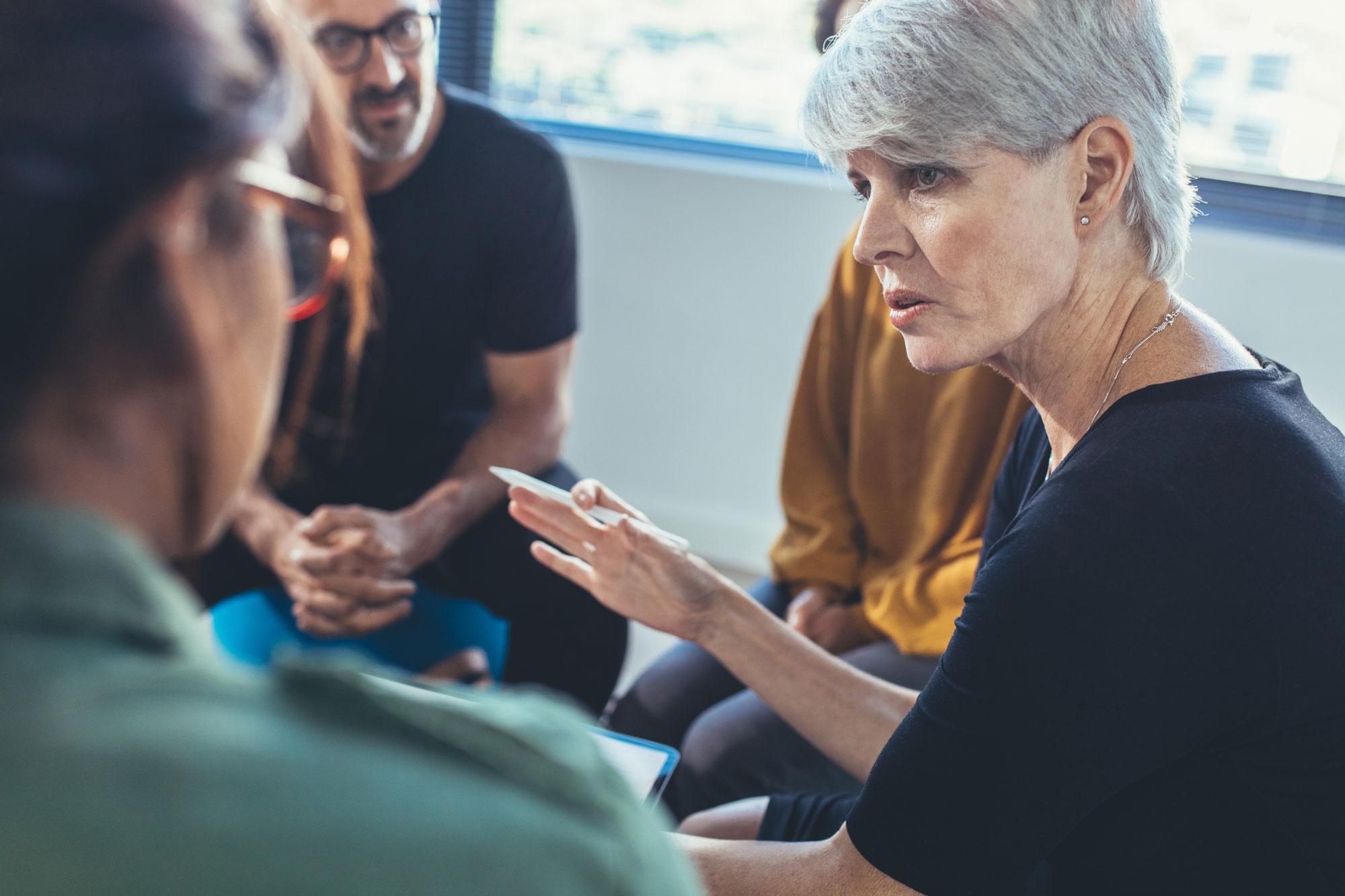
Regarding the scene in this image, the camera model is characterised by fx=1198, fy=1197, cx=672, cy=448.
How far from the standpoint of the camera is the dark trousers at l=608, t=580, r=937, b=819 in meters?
1.46

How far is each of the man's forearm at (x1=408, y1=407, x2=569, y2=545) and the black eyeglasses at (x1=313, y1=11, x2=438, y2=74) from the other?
0.59 m

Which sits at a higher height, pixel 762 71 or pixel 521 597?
pixel 762 71

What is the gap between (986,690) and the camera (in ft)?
2.79

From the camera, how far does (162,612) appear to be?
430 mm

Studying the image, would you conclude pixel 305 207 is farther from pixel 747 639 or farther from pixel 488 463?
pixel 488 463

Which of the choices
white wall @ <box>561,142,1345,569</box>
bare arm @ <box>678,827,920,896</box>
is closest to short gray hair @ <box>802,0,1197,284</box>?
bare arm @ <box>678,827,920,896</box>

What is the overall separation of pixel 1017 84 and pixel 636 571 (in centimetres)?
60

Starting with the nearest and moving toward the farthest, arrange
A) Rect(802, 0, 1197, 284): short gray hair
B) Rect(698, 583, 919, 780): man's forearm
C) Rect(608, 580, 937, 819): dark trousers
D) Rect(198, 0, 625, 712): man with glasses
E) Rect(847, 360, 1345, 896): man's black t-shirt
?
Rect(847, 360, 1345, 896): man's black t-shirt, Rect(802, 0, 1197, 284): short gray hair, Rect(698, 583, 919, 780): man's forearm, Rect(608, 580, 937, 819): dark trousers, Rect(198, 0, 625, 712): man with glasses

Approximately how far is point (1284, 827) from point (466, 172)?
1565 millimetres

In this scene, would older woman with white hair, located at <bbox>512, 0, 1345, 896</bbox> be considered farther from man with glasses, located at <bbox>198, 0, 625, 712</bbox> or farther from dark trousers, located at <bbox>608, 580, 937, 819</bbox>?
man with glasses, located at <bbox>198, 0, 625, 712</bbox>

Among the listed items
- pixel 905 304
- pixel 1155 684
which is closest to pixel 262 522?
pixel 905 304

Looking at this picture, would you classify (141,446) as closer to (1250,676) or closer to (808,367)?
(1250,676)

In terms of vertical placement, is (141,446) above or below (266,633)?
above

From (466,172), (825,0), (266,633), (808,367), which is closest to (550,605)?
(266,633)
